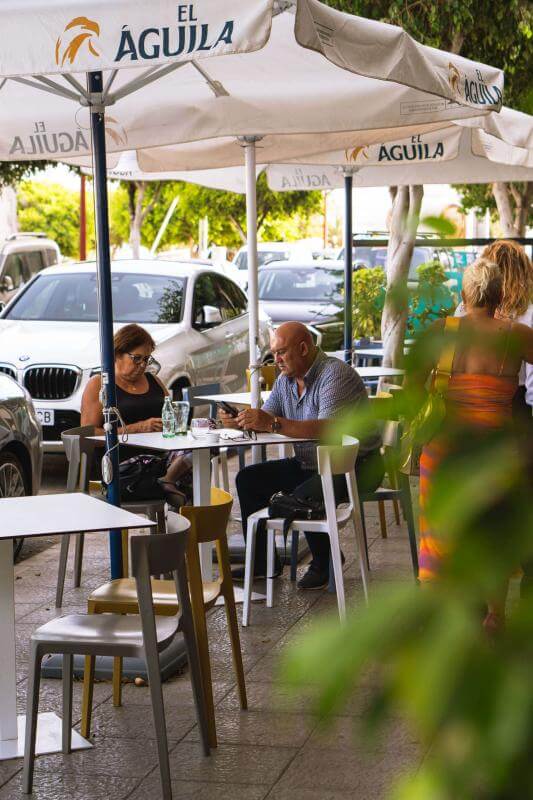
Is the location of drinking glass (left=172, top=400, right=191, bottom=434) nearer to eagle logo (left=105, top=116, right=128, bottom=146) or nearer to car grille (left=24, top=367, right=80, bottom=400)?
eagle logo (left=105, top=116, right=128, bottom=146)

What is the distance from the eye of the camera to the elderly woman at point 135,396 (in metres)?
6.97

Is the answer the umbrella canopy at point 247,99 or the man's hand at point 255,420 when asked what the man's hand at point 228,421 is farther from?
the umbrella canopy at point 247,99

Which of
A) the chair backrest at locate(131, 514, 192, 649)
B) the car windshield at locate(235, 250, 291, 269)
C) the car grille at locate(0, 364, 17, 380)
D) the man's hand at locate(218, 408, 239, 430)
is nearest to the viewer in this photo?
the chair backrest at locate(131, 514, 192, 649)

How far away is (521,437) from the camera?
0.87 m

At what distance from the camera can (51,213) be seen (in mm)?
59812

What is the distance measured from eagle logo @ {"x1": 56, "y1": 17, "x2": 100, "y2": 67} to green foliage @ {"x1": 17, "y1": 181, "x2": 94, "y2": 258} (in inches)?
2181

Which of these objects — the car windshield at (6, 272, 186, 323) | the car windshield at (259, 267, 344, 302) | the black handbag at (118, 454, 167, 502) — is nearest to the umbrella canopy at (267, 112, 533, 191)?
the car windshield at (6, 272, 186, 323)

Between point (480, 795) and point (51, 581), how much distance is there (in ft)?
22.1

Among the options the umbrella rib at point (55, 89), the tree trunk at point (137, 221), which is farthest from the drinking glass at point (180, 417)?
the tree trunk at point (137, 221)

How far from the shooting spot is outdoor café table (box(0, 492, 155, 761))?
14.2ft

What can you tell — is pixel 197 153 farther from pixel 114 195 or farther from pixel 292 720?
pixel 114 195

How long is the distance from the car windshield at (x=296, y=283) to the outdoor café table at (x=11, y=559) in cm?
1616

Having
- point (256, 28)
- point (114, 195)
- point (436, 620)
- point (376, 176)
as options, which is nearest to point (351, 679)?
point (436, 620)

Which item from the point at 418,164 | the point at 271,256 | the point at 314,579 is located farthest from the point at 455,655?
the point at 271,256
